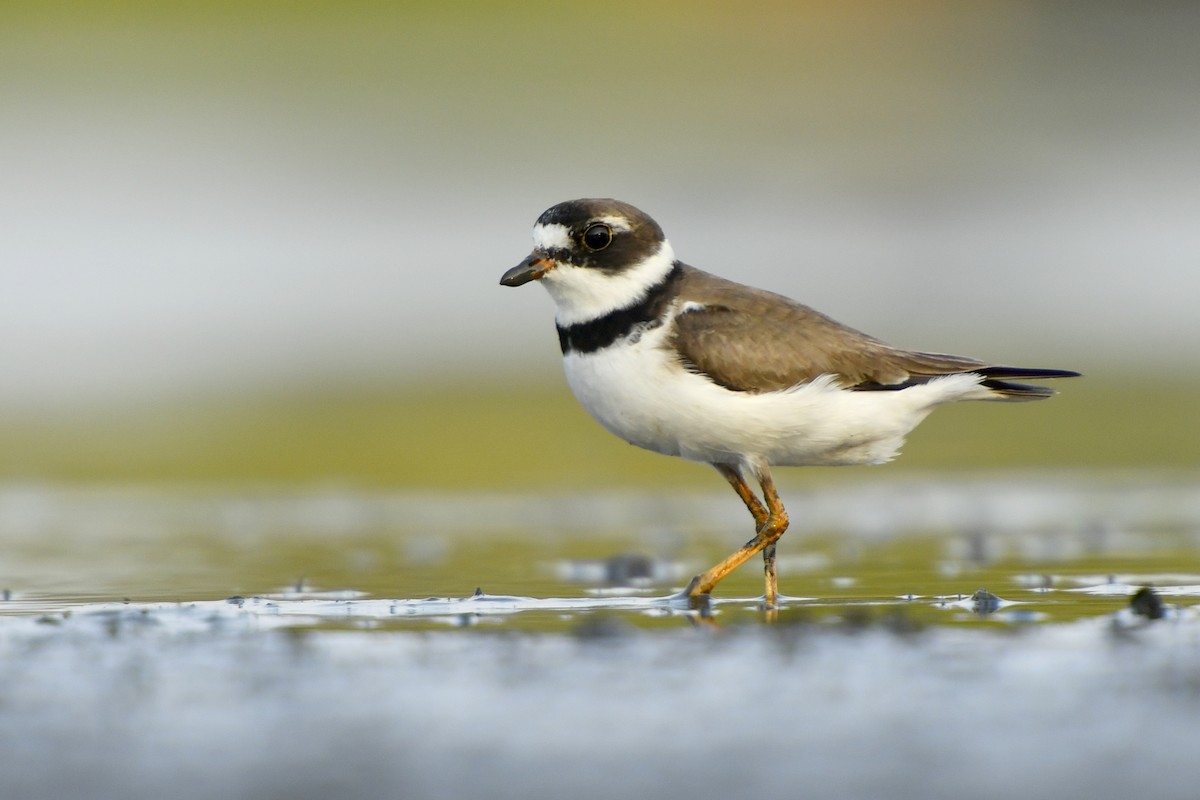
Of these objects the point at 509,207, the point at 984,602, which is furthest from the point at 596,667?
the point at 509,207

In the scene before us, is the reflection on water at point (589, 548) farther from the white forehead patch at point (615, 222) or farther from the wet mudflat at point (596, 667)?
the white forehead patch at point (615, 222)

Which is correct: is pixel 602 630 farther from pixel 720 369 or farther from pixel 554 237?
pixel 554 237

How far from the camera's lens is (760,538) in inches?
267

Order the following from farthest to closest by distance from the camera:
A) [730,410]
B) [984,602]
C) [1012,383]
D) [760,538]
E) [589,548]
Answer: [589,548] → [1012,383] → [760,538] → [730,410] → [984,602]

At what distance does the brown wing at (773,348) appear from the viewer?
21.7ft

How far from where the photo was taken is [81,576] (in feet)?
23.8

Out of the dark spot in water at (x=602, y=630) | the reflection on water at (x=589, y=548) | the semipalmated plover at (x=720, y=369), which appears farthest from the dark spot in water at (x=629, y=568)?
the dark spot in water at (x=602, y=630)

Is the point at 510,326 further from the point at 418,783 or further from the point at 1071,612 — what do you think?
the point at 418,783

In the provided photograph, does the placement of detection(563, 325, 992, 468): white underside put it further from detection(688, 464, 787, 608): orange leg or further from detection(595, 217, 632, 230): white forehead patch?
detection(595, 217, 632, 230): white forehead patch

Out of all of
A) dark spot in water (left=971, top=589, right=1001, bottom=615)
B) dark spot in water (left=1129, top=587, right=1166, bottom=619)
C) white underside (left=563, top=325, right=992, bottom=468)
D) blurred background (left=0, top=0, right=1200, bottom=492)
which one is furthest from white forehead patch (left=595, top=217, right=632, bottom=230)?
blurred background (left=0, top=0, right=1200, bottom=492)

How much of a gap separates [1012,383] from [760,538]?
126cm

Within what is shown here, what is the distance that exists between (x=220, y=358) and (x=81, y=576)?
953 cm

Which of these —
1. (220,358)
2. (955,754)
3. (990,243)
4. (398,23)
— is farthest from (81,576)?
(398,23)

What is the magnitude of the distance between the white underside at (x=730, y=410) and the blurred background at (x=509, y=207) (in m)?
4.19
